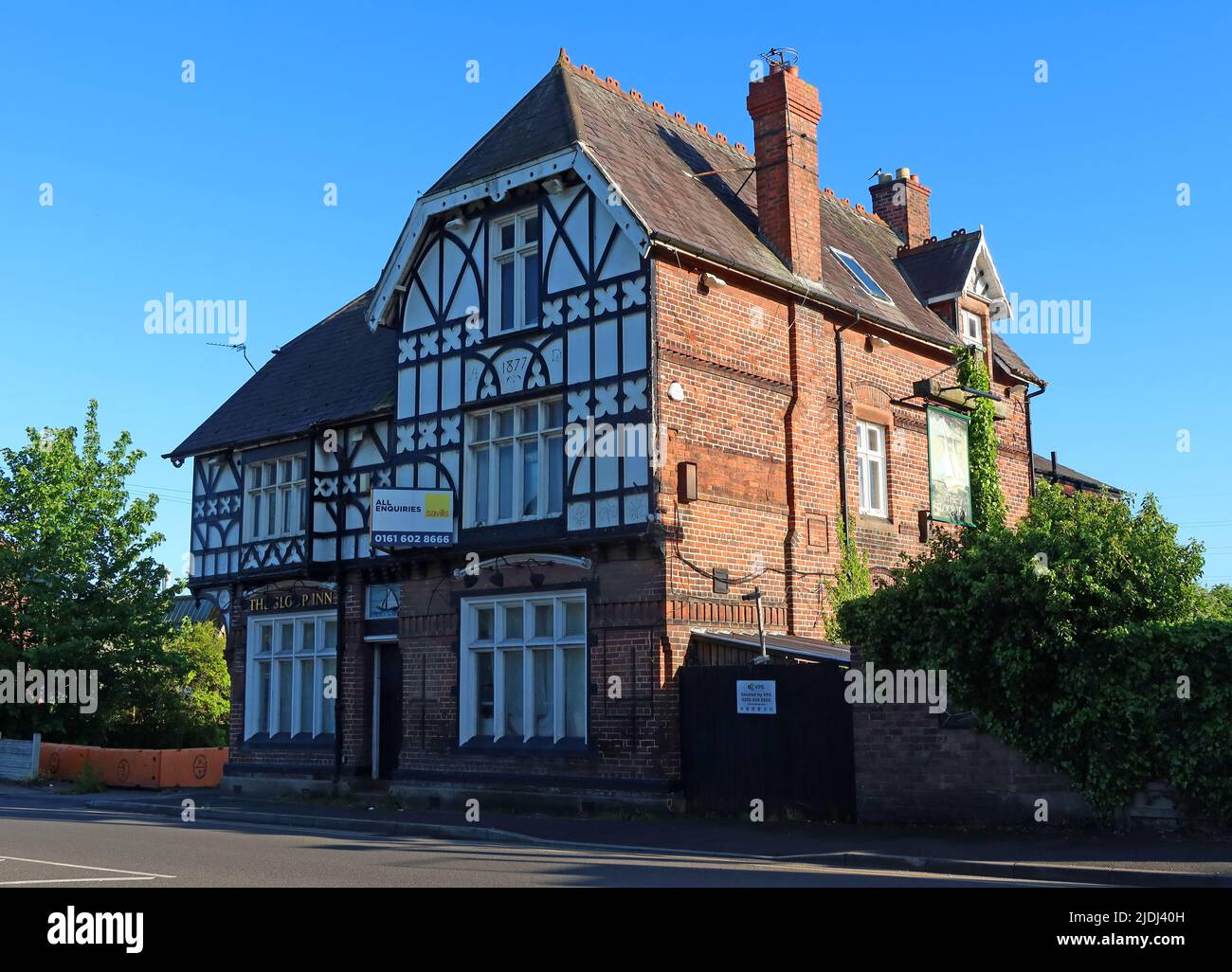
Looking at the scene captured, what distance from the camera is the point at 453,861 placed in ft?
40.2

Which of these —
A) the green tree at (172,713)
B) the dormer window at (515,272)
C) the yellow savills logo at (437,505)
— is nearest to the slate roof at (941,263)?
the dormer window at (515,272)

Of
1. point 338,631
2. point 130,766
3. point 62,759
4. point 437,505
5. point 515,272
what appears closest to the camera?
point 437,505

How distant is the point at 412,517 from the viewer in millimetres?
19500

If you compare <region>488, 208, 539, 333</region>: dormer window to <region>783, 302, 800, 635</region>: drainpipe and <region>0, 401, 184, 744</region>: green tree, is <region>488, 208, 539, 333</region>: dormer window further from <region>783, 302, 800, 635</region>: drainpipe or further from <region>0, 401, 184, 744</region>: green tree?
<region>0, 401, 184, 744</region>: green tree

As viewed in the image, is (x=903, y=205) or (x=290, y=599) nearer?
(x=290, y=599)

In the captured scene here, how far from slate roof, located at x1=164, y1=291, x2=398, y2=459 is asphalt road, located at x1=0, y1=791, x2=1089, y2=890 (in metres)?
9.44

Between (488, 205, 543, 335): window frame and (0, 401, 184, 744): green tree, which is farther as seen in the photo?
(0, 401, 184, 744): green tree

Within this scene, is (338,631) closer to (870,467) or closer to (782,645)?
(782,645)

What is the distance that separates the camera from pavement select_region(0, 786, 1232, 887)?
36.4 ft

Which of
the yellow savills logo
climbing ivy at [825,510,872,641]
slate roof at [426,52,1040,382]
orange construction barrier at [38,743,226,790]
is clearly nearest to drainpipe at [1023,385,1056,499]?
slate roof at [426,52,1040,382]

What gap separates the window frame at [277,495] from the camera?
24219 mm

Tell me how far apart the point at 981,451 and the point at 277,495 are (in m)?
13.7
